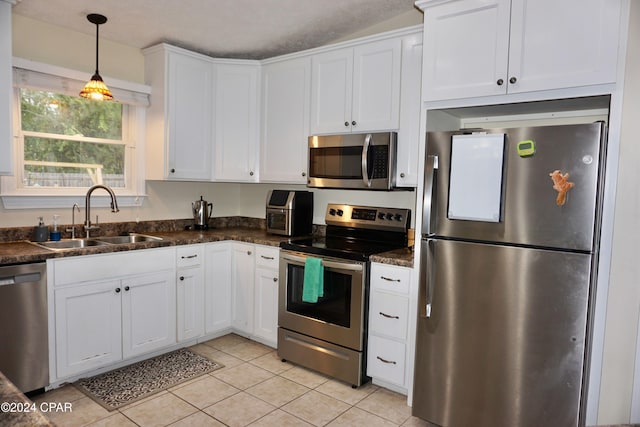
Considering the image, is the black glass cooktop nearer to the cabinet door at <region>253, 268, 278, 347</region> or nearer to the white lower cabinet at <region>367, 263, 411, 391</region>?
the white lower cabinet at <region>367, 263, 411, 391</region>

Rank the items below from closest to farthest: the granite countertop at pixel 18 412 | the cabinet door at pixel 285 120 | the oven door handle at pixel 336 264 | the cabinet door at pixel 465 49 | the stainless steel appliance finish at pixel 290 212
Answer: the granite countertop at pixel 18 412 → the cabinet door at pixel 465 49 → the oven door handle at pixel 336 264 → the cabinet door at pixel 285 120 → the stainless steel appliance finish at pixel 290 212

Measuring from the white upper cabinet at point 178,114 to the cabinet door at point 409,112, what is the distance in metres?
1.71

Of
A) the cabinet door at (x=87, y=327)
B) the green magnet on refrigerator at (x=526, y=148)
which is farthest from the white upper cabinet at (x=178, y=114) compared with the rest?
the green magnet on refrigerator at (x=526, y=148)

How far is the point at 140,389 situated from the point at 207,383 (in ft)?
1.35

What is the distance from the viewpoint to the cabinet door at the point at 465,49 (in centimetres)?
216

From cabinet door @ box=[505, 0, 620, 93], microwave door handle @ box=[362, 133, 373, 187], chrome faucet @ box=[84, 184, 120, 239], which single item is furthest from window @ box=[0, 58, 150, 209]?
cabinet door @ box=[505, 0, 620, 93]

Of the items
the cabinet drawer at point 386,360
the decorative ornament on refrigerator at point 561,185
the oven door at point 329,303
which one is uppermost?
the decorative ornament on refrigerator at point 561,185

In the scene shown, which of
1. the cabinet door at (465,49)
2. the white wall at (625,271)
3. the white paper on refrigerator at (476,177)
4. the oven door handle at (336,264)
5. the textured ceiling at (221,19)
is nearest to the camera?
the white wall at (625,271)

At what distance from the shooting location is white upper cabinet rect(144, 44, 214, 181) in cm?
340

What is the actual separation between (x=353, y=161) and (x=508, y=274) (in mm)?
1364

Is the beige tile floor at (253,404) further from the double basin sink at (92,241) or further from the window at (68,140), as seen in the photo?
the window at (68,140)

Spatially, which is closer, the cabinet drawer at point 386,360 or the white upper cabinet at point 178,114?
the cabinet drawer at point 386,360

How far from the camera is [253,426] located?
2.33 meters

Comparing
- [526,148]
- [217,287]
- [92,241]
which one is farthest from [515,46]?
[92,241]
